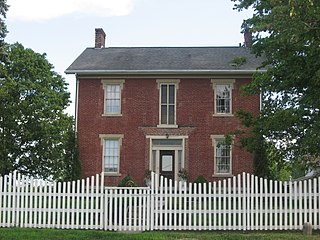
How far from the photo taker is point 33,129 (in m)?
35.2

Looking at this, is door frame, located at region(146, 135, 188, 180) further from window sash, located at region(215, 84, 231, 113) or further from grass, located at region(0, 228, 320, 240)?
grass, located at region(0, 228, 320, 240)

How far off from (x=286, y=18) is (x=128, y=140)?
50.1ft

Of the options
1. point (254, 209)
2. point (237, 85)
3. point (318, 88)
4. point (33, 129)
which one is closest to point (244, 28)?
point (318, 88)

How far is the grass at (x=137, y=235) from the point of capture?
12.3m

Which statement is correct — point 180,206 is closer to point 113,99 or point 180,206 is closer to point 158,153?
point 158,153

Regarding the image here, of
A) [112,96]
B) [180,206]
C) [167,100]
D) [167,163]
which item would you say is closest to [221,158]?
[167,163]

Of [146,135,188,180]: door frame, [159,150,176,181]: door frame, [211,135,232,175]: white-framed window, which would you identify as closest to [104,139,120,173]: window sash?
[146,135,188,180]: door frame

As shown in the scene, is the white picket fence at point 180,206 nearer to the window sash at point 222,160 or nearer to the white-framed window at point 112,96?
the window sash at point 222,160

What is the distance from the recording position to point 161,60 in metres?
28.0

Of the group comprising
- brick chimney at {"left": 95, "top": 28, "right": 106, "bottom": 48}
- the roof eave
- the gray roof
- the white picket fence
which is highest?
brick chimney at {"left": 95, "top": 28, "right": 106, "bottom": 48}

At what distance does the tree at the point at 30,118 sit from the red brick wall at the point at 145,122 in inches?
298

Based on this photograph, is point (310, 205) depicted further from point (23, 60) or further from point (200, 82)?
point (23, 60)

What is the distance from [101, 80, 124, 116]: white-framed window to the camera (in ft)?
88.8

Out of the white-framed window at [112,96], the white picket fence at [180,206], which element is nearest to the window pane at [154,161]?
the white-framed window at [112,96]
